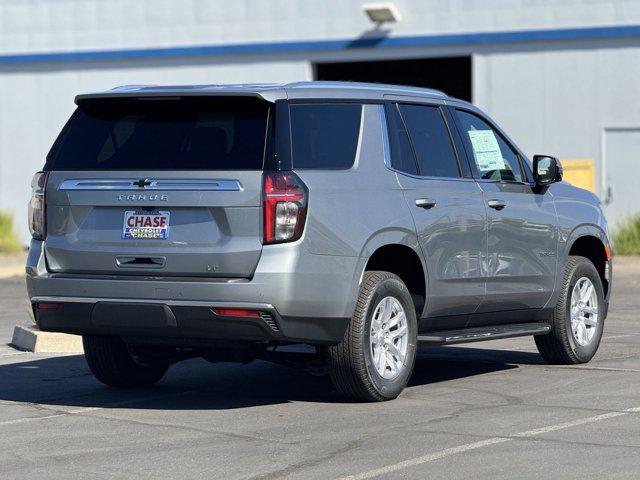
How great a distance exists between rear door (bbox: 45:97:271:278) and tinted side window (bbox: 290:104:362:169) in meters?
0.22

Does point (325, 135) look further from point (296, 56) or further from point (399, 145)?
point (296, 56)

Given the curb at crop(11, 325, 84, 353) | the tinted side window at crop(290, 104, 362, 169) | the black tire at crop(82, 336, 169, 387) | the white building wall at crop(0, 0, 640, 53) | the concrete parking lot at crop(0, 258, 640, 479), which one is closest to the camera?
the concrete parking lot at crop(0, 258, 640, 479)

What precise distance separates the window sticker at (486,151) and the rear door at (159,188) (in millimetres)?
Result: 2169

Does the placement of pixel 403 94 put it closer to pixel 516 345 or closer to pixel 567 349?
pixel 567 349

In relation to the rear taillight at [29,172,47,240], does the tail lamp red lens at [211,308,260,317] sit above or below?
below

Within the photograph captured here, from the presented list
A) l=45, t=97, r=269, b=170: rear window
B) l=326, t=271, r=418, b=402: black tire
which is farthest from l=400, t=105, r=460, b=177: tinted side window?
l=45, t=97, r=269, b=170: rear window

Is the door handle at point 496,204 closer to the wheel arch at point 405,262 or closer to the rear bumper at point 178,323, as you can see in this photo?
the wheel arch at point 405,262

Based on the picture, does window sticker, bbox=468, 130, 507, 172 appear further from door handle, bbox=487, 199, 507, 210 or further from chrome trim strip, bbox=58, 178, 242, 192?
chrome trim strip, bbox=58, 178, 242, 192

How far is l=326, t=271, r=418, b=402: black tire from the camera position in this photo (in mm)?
8822

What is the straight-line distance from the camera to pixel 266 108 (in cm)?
878

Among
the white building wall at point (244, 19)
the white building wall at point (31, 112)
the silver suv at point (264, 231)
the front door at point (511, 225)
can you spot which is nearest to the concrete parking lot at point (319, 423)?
the silver suv at point (264, 231)

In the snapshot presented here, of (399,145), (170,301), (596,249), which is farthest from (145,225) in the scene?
(596,249)

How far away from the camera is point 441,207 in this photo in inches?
381

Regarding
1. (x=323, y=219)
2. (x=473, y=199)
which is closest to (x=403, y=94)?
(x=473, y=199)
